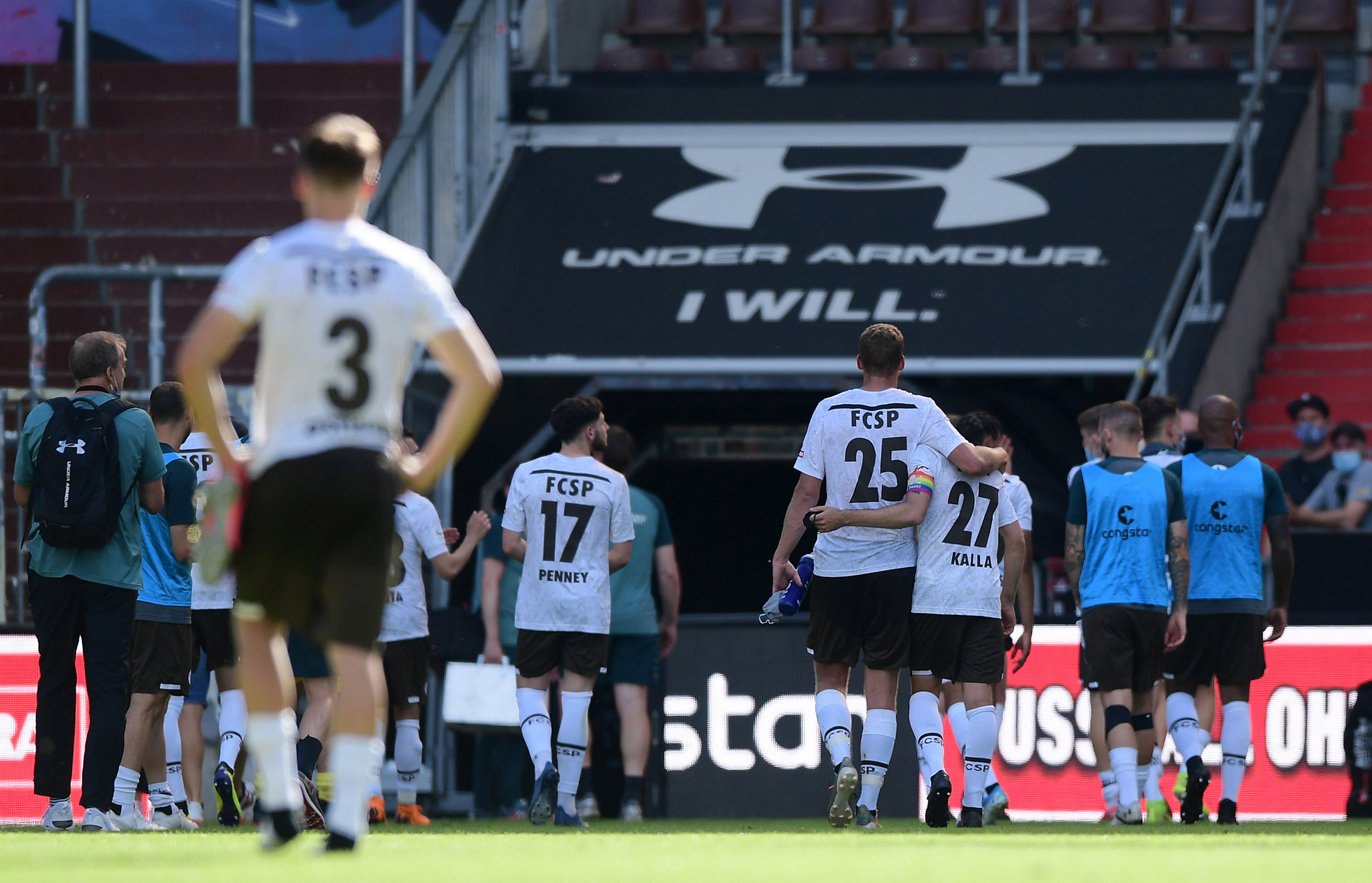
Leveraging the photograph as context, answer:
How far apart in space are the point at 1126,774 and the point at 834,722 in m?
1.68

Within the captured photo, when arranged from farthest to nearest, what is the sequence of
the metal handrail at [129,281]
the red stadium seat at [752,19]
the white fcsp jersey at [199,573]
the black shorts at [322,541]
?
the red stadium seat at [752,19] < the metal handrail at [129,281] < the white fcsp jersey at [199,573] < the black shorts at [322,541]

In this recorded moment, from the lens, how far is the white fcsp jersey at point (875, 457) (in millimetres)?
8539

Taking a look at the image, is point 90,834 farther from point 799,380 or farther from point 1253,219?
point 1253,219

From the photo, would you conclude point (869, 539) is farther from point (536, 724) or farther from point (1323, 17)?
point (1323, 17)

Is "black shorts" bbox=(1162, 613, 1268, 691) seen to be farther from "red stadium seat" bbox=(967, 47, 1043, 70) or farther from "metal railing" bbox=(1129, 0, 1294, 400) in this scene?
"red stadium seat" bbox=(967, 47, 1043, 70)

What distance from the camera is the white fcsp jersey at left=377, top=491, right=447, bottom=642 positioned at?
10.2 metres

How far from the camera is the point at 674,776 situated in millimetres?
11320

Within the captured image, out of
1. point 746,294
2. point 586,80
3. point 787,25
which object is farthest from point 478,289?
point 787,25

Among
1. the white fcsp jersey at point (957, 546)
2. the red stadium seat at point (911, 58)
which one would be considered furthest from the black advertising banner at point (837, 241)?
the white fcsp jersey at point (957, 546)

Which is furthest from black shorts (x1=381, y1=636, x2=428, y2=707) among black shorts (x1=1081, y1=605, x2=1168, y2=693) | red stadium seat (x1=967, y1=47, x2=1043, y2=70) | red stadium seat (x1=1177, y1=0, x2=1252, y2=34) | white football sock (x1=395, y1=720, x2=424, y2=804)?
red stadium seat (x1=1177, y1=0, x2=1252, y2=34)

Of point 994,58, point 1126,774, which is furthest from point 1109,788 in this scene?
point 994,58

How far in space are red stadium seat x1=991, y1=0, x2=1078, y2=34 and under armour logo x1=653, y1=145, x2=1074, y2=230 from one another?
3.34m

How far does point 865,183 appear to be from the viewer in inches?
568

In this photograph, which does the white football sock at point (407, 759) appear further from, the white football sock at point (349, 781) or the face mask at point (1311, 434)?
the face mask at point (1311, 434)
